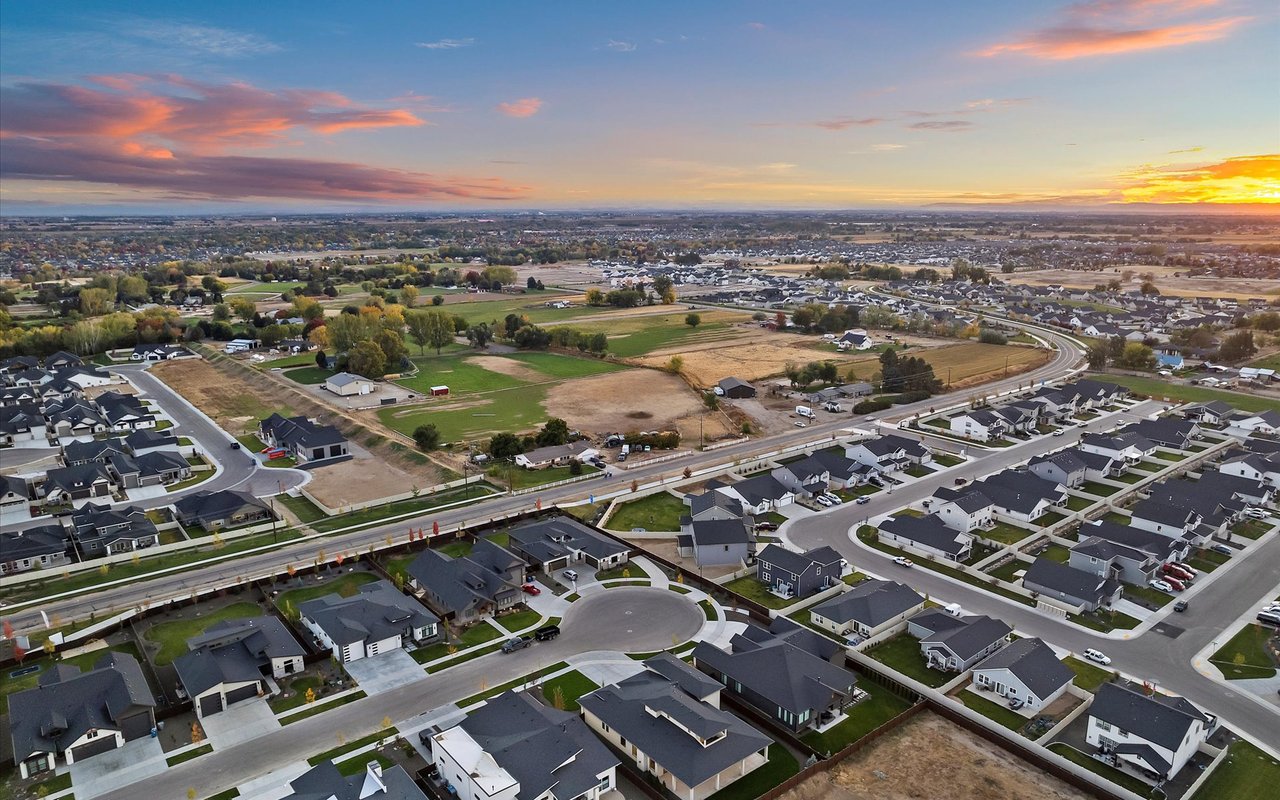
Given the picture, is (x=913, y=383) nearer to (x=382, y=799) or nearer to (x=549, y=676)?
(x=549, y=676)

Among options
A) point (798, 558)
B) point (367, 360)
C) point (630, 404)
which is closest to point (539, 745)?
point (798, 558)

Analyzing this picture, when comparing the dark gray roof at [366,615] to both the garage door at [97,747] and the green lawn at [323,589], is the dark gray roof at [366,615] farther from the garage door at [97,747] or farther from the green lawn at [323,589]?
the garage door at [97,747]

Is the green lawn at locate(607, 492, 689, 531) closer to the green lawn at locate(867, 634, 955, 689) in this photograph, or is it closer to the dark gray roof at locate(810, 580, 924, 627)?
the dark gray roof at locate(810, 580, 924, 627)

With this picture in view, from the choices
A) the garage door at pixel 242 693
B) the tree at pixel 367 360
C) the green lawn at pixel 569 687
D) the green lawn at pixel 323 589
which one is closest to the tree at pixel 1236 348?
the green lawn at pixel 569 687

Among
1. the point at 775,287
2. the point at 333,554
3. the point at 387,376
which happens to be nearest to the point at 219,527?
the point at 333,554

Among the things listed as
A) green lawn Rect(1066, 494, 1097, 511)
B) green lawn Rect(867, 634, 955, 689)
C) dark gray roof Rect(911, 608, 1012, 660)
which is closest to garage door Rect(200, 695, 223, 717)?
green lawn Rect(867, 634, 955, 689)

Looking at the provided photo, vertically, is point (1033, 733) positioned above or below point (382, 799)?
below
